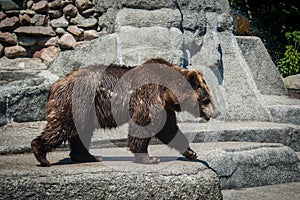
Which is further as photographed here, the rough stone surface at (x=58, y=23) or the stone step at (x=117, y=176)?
the rough stone surface at (x=58, y=23)

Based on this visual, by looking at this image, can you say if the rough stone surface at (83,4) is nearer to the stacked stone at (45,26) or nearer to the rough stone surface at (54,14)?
the stacked stone at (45,26)

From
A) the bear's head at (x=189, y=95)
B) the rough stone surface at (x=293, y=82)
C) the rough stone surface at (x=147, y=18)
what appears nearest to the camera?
the bear's head at (x=189, y=95)

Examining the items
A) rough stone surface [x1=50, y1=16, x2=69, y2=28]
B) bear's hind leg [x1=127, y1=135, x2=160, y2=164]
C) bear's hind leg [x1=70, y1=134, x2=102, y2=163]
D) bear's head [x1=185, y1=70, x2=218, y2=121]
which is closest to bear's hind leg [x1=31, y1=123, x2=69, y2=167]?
bear's hind leg [x1=70, y1=134, x2=102, y2=163]

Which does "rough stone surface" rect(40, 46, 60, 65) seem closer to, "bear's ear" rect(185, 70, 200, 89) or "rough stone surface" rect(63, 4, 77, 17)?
"rough stone surface" rect(63, 4, 77, 17)

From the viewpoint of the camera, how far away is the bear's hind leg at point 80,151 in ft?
10.5

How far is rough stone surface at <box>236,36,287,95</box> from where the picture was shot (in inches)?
254

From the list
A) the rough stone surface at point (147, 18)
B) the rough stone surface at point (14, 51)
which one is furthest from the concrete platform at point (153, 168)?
the rough stone surface at point (14, 51)

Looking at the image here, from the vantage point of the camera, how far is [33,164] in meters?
3.06

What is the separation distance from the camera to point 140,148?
316 cm

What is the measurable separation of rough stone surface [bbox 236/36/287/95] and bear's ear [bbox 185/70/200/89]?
334 centimetres

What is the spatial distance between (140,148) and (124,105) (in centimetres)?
31

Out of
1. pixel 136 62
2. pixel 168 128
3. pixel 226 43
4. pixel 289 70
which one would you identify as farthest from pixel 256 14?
pixel 168 128

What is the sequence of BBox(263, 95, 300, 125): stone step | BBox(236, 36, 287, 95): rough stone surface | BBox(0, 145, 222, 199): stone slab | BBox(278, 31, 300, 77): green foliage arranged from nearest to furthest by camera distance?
BBox(0, 145, 222, 199): stone slab
BBox(263, 95, 300, 125): stone step
BBox(236, 36, 287, 95): rough stone surface
BBox(278, 31, 300, 77): green foliage

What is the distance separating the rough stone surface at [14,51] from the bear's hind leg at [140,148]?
2785 mm
